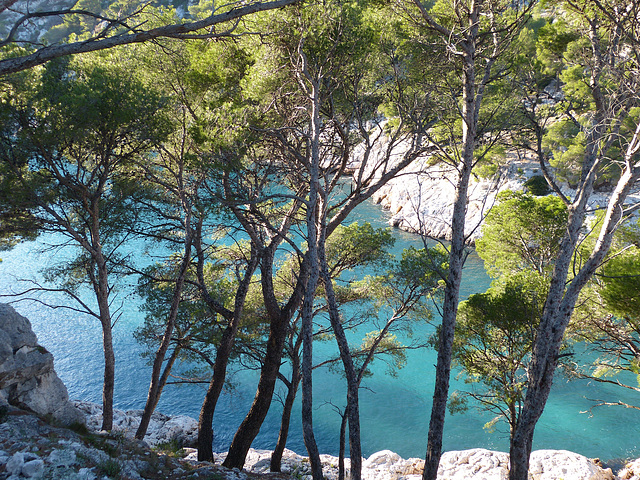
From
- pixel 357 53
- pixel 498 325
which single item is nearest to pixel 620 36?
pixel 357 53

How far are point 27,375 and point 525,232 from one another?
32.9 feet

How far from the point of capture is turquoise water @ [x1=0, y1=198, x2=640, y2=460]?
41.0 ft

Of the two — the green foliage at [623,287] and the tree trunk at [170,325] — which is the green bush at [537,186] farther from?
the tree trunk at [170,325]

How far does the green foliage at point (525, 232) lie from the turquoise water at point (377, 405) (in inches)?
188

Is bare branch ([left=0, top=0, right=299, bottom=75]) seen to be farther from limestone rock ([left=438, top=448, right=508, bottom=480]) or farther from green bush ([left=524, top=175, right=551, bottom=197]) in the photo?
green bush ([left=524, top=175, right=551, bottom=197])

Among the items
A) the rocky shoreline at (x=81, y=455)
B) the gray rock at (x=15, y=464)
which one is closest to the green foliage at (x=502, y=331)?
the rocky shoreline at (x=81, y=455)

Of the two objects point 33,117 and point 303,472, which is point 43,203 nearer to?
point 33,117

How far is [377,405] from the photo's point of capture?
14.5 meters

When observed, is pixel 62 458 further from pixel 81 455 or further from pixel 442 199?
pixel 442 199

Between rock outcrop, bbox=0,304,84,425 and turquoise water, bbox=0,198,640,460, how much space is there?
5.35 m

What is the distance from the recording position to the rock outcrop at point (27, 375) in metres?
5.65

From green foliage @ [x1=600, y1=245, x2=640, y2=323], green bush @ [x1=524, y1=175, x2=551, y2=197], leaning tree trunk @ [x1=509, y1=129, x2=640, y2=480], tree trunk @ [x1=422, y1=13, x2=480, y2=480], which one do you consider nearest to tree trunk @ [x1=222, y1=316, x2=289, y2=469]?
tree trunk @ [x1=422, y1=13, x2=480, y2=480]

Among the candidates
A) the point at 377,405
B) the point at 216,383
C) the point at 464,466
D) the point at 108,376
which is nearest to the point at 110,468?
the point at 108,376

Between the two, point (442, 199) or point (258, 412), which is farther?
point (442, 199)
